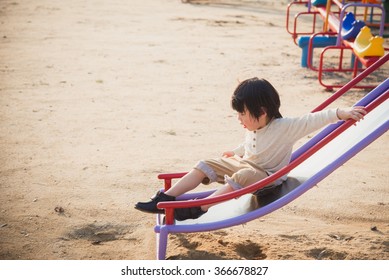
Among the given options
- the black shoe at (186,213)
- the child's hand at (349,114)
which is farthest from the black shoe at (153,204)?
the child's hand at (349,114)

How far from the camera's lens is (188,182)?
3369 mm

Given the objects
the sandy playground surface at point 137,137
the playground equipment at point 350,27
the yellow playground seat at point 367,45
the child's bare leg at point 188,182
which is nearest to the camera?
the child's bare leg at point 188,182

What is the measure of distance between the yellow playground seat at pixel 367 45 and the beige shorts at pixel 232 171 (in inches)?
138

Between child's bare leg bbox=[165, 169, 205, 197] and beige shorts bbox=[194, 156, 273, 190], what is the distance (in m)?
0.03

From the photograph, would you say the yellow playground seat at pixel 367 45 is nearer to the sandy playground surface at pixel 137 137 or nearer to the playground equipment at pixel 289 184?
the sandy playground surface at pixel 137 137

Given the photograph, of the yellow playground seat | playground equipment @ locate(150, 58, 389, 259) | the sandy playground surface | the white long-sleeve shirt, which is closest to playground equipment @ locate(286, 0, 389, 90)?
the yellow playground seat

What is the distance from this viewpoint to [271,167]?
3.37 meters

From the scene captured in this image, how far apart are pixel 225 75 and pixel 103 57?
1.86 meters

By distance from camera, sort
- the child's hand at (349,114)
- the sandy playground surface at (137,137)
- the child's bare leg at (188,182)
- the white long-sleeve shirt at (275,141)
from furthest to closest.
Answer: the sandy playground surface at (137,137), the child's bare leg at (188,182), the white long-sleeve shirt at (275,141), the child's hand at (349,114)

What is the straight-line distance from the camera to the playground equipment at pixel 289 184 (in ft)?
10.2

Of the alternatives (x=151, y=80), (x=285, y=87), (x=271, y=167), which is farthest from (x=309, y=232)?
(x=151, y=80)

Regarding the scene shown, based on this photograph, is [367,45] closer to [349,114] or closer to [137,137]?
[137,137]

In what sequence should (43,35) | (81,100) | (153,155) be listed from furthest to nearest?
(43,35) → (81,100) → (153,155)

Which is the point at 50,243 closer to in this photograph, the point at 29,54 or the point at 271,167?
the point at 271,167
